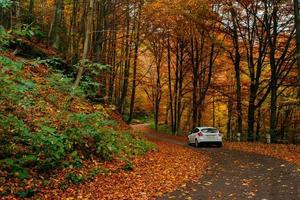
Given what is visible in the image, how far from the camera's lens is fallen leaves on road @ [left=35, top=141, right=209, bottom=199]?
8.99 metres

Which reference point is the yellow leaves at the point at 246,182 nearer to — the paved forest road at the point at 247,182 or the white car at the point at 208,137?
the paved forest road at the point at 247,182

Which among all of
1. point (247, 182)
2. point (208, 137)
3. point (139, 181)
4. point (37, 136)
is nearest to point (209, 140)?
point (208, 137)

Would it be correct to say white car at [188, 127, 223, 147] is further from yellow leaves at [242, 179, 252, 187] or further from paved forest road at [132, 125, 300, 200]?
yellow leaves at [242, 179, 252, 187]

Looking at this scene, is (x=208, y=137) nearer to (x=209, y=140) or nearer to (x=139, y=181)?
(x=209, y=140)

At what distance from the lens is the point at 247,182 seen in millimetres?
11258

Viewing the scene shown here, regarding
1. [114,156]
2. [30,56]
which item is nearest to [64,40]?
[30,56]

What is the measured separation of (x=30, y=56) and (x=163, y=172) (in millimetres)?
12805

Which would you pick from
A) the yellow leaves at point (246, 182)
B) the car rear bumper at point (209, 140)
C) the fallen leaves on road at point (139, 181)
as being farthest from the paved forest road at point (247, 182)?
the car rear bumper at point (209, 140)

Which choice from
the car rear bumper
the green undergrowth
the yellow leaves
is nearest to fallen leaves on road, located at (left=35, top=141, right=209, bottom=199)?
the green undergrowth

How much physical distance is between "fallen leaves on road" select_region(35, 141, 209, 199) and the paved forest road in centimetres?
54

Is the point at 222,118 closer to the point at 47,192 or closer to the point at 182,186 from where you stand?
the point at 182,186

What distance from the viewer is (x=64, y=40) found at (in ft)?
90.9

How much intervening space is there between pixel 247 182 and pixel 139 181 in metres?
3.62

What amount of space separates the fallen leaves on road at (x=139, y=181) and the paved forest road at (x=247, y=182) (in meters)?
0.54
